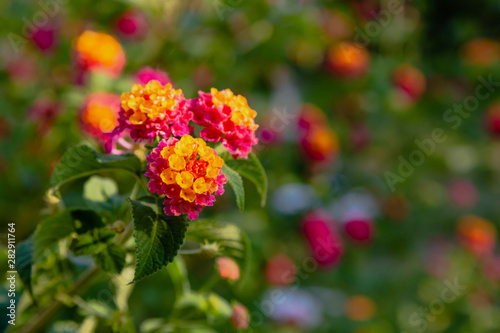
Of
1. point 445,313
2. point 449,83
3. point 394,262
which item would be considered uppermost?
point 449,83

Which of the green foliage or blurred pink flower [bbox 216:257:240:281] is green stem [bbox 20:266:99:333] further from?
blurred pink flower [bbox 216:257:240:281]

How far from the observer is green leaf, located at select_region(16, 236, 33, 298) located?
0.59 m

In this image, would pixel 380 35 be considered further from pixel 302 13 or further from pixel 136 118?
pixel 136 118

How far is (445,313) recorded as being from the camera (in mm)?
1947

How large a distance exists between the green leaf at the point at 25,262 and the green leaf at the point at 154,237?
0.52ft

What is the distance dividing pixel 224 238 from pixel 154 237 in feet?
0.46

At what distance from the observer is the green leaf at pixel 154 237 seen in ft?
1.69

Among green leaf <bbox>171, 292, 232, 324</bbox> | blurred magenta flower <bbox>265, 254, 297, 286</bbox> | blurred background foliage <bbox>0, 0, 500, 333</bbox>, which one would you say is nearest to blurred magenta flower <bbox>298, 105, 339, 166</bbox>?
blurred background foliage <bbox>0, 0, 500, 333</bbox>

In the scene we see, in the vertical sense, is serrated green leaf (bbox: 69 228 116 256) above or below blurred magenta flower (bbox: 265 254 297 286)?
above

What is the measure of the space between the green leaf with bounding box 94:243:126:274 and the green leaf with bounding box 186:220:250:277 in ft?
0.29

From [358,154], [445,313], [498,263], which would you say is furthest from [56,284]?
[498,263]

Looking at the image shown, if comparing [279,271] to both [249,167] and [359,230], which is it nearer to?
[359,230]

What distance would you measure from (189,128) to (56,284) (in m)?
0.28

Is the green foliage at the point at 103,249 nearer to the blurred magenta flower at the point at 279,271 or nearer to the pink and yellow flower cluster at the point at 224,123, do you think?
the pink and yellow flower cluster at the point at 224,123
